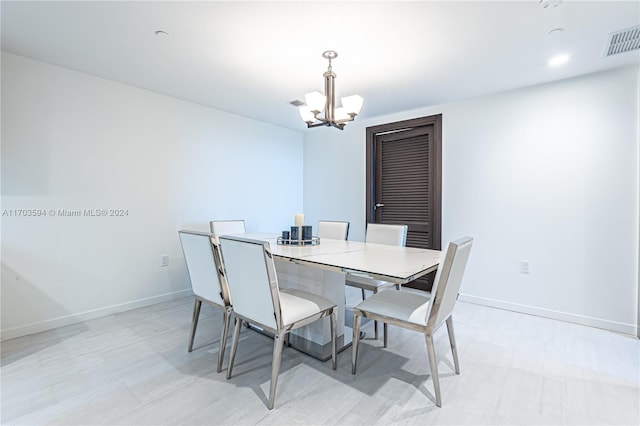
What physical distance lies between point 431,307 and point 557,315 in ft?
7.29

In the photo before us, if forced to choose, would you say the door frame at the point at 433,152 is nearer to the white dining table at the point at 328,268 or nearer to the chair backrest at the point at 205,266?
the white dining table at the point at 328,268

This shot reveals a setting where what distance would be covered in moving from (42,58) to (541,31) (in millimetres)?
3937

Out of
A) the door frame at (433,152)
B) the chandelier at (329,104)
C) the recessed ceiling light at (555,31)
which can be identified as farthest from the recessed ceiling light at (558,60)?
the chandelier at (329,104)

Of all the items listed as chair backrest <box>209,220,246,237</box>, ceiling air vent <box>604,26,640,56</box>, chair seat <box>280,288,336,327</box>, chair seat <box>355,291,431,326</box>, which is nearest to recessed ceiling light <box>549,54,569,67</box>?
ceiling air vent <box>604,26,640,56</box>

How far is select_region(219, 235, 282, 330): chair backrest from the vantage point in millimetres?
1582

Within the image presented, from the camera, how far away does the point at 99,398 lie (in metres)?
1.71

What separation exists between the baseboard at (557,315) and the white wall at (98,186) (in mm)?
3231

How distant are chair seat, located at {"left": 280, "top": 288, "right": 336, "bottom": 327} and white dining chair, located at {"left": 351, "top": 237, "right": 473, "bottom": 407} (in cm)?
24

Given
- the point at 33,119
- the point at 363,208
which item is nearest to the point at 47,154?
the point at 33,119

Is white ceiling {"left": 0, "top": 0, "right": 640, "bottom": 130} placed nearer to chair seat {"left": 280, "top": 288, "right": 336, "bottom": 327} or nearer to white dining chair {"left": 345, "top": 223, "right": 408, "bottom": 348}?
white dining chair {"left": 345, "top": 223, "right": 408, "bottom": 348}

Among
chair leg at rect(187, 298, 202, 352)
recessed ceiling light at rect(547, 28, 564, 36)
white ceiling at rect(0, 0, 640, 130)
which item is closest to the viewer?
white ceiling at rect(0, 0, 640, 130)

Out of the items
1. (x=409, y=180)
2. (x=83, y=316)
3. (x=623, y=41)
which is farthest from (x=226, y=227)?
(x=623, y=41)

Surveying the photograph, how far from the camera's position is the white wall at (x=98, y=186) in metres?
2.55

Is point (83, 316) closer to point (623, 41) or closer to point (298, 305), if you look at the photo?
point (298, 305)
